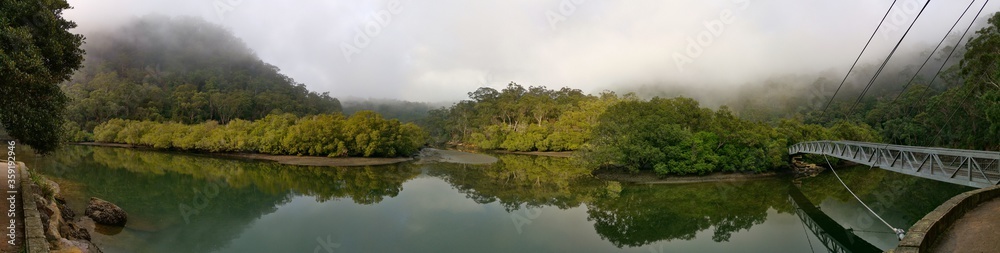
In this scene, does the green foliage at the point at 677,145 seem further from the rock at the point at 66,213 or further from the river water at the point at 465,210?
the rock at the point at 66,213

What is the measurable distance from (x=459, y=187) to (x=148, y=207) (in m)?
16.9

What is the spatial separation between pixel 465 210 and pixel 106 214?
13.9m

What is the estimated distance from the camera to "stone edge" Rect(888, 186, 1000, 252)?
7.85 m

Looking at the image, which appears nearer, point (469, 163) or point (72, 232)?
point (72, 232)

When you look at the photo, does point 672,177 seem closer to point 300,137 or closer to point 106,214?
point 106,214

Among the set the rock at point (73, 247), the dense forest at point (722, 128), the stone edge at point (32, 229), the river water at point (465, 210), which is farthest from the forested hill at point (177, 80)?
the stone edge at point (32, 229)

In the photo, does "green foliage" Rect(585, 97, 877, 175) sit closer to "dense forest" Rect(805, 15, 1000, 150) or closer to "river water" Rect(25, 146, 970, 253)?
"river water" Rect(25, 146, 970, 253)

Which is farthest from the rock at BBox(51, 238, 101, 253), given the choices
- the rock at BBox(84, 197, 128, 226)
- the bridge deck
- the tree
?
the bridge deck

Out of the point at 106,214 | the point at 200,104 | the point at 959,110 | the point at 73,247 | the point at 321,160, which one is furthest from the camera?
the point at 200,104

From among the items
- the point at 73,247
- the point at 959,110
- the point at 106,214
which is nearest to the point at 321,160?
the point at 106,214

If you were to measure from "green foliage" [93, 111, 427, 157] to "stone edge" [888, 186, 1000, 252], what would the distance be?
44.5m

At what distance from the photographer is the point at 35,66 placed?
36.6 ft

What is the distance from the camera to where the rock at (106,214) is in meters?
16.0

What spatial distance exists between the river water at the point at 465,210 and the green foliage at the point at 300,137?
10.8 metres
